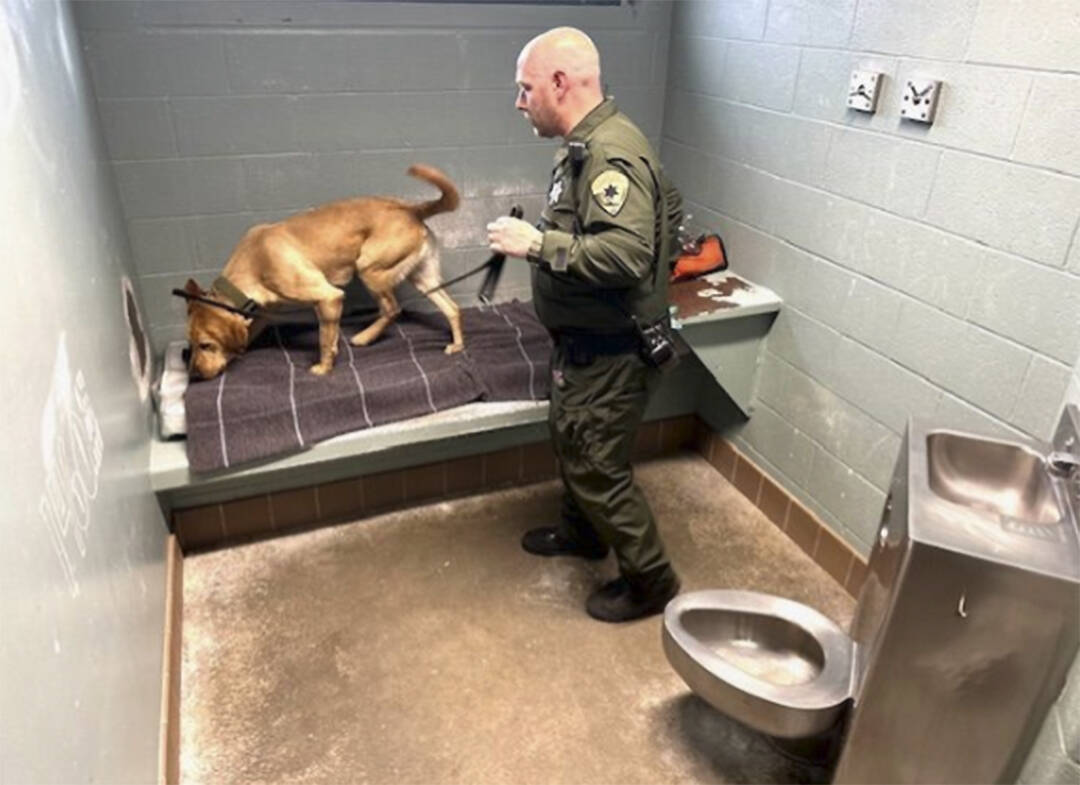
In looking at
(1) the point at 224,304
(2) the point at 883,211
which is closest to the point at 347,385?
(1) the point at 224,304

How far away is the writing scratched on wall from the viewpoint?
109cm

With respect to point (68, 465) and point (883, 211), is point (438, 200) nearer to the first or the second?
point (883, 211)

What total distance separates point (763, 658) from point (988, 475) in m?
0.65

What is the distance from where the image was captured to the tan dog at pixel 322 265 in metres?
2.39

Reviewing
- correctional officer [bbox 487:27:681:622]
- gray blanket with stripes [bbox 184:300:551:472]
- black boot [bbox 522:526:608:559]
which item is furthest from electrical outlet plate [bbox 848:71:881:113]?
black boot [bbox 522:526:608:559]

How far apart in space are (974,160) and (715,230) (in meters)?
Result: 1.04

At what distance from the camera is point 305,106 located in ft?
8.30

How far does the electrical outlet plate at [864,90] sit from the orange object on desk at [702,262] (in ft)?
2.26

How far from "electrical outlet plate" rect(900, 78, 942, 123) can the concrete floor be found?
1.35m

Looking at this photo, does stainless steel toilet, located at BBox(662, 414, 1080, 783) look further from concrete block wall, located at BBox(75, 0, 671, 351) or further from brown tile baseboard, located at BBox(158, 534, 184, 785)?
concrete block wall, located at BBox(75, 0, 671, 351)

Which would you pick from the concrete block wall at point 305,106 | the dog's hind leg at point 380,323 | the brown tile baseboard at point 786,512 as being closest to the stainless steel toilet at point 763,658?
the brown tile baseboard at point 786,512

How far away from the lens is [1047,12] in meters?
1.58

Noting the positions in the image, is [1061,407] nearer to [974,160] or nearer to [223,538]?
[974,160]

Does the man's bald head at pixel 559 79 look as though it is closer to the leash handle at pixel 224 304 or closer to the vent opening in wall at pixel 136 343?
the leash handle at pixel 224 304
